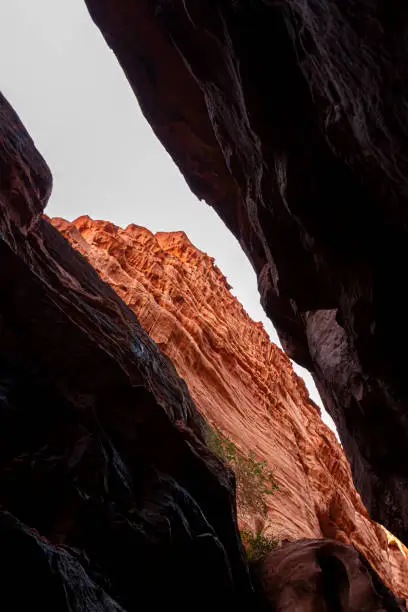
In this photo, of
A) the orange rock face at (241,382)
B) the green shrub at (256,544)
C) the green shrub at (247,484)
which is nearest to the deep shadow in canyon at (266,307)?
the green shrub at (256,544)

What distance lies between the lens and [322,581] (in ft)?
33.8

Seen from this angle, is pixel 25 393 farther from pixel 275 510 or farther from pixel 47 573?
pixel 275 510

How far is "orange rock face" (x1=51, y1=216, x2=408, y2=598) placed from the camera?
790 inches

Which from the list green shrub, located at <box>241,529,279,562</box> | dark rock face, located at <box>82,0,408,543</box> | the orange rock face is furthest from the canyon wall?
the orange rock face

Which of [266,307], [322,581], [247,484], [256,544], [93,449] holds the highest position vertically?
[266,307]

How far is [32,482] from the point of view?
22.8ft

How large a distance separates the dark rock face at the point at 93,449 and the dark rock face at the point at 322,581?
135 cm

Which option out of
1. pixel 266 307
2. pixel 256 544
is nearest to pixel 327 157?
pixel 266 307

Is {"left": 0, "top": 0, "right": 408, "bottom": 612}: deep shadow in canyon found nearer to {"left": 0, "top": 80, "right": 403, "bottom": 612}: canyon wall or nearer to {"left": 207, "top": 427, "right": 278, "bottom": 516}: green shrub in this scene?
{"left": 0, "top": 80, "right": 403, "bottom": 612}: canyon wall

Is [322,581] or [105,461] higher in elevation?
[105,461]

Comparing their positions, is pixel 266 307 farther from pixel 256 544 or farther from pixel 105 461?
pixel 256 544

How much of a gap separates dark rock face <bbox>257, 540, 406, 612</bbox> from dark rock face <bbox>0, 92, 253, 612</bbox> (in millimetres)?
1350

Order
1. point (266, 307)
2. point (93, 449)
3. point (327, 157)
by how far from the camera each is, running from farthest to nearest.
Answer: point (266, 307) < point (93, 449) < point (327, 157)

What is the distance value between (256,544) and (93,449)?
762cm
